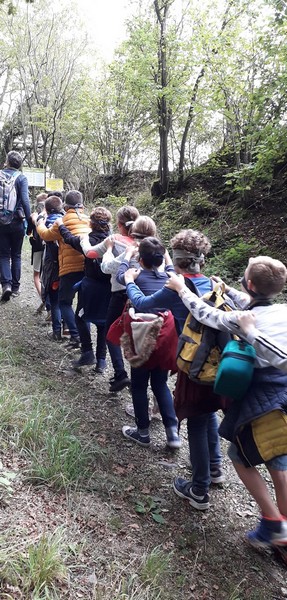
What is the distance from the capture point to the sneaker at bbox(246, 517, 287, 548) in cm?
256

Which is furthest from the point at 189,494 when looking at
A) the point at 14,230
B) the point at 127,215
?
the point at 14,230

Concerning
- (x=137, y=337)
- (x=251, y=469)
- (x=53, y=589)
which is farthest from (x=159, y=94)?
(x=53, y=589)

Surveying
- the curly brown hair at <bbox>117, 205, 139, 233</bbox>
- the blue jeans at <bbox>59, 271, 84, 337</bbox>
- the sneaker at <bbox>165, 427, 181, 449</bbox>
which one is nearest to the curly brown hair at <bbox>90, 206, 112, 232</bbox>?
the curly brown hair at <bbox>117, 205, 139, 233</bbox>

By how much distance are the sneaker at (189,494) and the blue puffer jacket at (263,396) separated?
834 mm

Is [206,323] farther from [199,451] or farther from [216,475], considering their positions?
[216,475]

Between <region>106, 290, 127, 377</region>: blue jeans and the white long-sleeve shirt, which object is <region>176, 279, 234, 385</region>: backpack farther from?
<region>106, 290, 127, 377</region>: blue jeans

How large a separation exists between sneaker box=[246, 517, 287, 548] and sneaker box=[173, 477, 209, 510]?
0.36 metres

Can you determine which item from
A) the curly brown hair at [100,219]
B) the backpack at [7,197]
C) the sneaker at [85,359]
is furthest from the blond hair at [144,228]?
the backpack at [7,197]

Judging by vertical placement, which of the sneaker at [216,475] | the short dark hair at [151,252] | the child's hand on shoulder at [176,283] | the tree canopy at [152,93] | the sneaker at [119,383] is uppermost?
the tree canopy at [152,93]

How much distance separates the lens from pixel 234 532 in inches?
114

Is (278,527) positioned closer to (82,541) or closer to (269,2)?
(82,541)

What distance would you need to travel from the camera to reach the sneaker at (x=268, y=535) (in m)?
2.56

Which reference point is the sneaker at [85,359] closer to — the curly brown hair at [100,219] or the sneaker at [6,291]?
the curly brown hair at [100,219]

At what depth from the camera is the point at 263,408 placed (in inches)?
94.7
